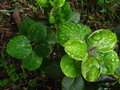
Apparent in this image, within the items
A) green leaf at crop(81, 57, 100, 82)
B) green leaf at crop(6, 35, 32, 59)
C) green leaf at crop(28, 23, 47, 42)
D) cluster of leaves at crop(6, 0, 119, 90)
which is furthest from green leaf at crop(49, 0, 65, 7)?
green leaf at crop(81, 57, 100, 82)

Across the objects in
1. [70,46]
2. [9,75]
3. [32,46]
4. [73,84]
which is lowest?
[9,75]

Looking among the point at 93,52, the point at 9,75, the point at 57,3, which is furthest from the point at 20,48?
the point at 9,75

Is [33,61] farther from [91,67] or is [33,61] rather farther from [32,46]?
[91,67]

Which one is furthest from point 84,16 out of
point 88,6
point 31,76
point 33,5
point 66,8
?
point 66,8

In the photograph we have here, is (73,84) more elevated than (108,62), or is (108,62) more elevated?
(108,62)

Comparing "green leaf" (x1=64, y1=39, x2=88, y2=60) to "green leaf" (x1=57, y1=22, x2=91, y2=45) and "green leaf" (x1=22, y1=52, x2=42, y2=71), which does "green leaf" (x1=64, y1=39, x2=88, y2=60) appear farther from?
"green leaf" (x1=22, y1=52, x2=42, y2=71)

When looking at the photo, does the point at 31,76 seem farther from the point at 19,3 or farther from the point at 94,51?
the point at 94,51
